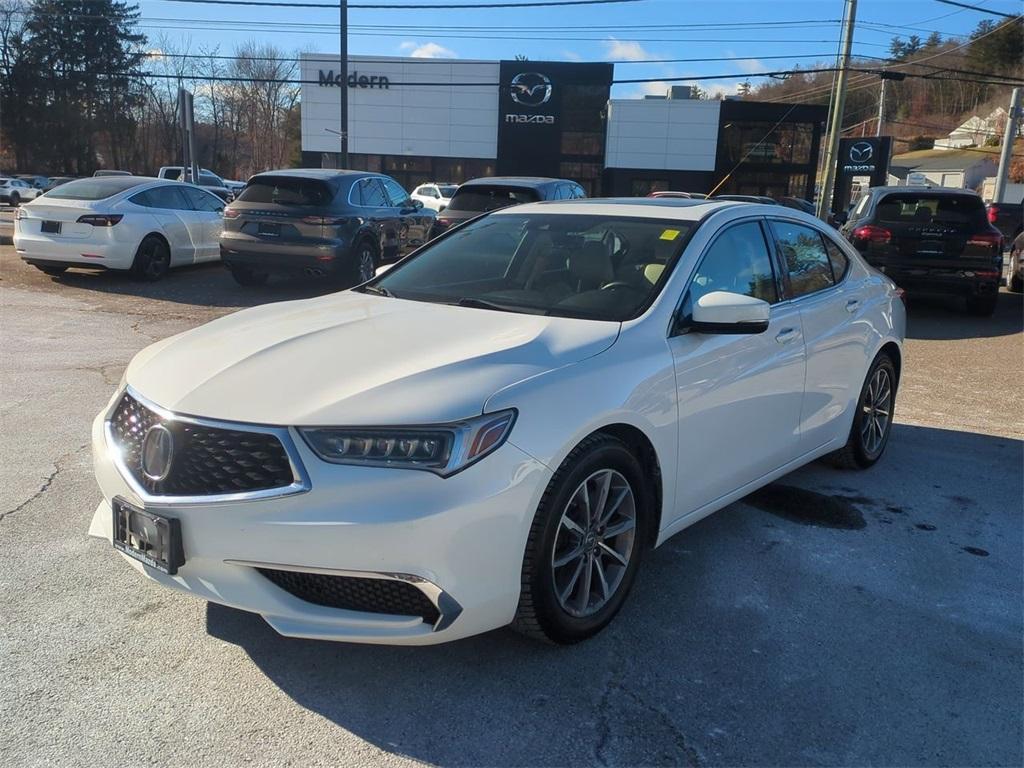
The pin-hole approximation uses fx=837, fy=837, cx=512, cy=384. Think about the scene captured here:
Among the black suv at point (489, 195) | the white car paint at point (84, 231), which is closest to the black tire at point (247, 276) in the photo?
the white car paint at point (84, 231)

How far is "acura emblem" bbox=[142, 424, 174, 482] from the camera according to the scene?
271cm

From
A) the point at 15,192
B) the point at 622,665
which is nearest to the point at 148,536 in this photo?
the point at 622,665

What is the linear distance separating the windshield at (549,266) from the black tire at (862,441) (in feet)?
6.22

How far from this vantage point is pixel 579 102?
135 feet

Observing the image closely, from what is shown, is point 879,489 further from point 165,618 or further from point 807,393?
point 165,618

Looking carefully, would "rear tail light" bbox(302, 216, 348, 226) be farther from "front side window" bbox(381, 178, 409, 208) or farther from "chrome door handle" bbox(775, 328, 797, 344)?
"chrome door handle" bbox(775, 328, 797, 344)

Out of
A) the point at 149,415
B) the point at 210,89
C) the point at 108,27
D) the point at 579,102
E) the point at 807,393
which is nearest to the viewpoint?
the point at 149,415

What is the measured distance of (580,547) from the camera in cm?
305

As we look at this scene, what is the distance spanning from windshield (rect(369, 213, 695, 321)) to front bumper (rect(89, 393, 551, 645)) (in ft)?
3.85

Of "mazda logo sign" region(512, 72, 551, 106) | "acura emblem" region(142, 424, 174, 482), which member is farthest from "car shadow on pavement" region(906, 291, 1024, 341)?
"mazda logo sign" region(512, 72, 551, 106)

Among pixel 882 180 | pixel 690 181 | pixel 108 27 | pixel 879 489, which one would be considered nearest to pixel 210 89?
pixel 108 27

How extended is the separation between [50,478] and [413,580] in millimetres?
3031

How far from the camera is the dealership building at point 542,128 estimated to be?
41.0 metres

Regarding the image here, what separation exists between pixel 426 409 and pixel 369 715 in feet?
3.26
